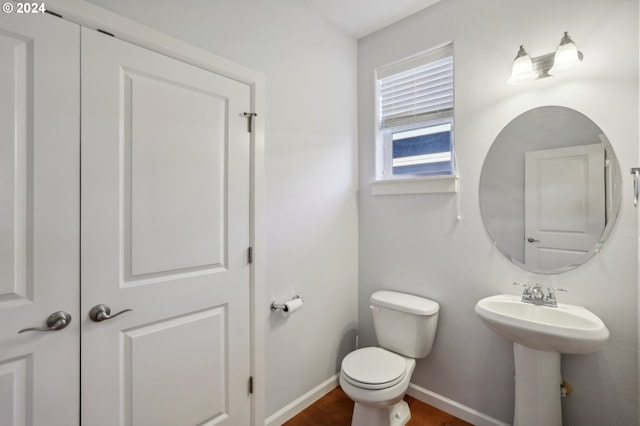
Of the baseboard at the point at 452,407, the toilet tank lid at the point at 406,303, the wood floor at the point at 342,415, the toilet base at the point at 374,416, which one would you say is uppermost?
the toilet tank lid at the point at 406,303

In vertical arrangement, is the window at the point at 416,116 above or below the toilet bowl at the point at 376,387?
above

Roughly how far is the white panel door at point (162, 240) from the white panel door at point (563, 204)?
1.59 metres

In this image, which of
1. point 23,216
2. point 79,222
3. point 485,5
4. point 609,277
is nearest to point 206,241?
point 79,222

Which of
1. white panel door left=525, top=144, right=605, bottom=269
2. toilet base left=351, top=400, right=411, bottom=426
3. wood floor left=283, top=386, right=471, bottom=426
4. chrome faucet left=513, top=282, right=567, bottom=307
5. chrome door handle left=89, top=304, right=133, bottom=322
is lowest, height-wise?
wood floor left=283, top=386, right=471, bottom=426

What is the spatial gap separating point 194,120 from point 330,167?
1.01 metres

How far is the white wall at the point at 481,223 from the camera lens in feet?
4.62

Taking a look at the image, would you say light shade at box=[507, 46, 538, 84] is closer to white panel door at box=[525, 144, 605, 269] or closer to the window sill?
white panel door at box=[525, 144, 605, 269]

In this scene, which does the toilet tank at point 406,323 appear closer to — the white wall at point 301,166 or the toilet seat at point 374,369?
the toilet seat at point 374,369

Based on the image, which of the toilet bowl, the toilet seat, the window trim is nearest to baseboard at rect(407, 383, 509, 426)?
the toilet bowl

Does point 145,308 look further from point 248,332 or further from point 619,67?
point 619,67

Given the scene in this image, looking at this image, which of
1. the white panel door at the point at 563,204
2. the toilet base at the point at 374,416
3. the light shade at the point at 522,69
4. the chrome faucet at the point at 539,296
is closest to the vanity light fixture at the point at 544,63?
the light shade at the point at 522,69

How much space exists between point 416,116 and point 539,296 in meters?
1.35

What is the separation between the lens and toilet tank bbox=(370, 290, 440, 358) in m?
1.86

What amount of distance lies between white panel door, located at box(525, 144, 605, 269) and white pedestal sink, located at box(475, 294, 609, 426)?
0.85 feet
